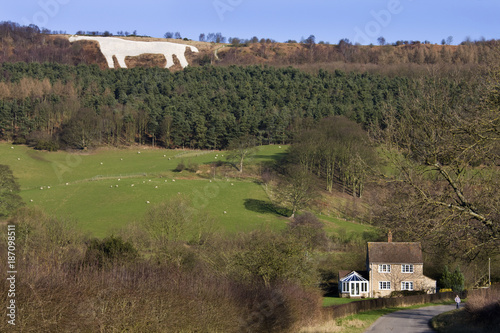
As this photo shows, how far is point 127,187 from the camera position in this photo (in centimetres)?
7206

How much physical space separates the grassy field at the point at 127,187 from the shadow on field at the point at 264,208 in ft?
0.45

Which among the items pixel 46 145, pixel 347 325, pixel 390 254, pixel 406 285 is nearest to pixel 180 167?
pixel 46 145

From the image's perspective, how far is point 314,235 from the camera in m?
57.7

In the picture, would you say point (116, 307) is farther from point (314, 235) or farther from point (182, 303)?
point (314, 235)

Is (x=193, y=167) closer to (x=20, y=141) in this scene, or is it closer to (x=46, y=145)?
(x=46, y=145)

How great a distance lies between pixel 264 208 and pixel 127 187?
19.6 meters

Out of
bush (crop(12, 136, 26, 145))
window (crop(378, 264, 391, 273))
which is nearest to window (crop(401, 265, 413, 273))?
window (crop(378, 264, 391, 273))

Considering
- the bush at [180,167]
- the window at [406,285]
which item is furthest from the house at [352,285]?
the bush at [180,167]

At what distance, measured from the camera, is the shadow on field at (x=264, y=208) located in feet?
230

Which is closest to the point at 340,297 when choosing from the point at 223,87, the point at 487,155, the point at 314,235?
the point at 314,235

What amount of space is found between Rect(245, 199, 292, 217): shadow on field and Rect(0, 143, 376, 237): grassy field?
14 centimetres

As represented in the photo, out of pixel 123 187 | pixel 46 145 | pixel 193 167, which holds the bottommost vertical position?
pixel 123 187

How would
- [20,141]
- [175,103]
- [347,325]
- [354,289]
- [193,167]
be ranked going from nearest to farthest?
1. [347,325]
2. [354,289]
3. [193,167]
4. [20,141]
5. [175,103]

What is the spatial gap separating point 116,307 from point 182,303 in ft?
7.74
